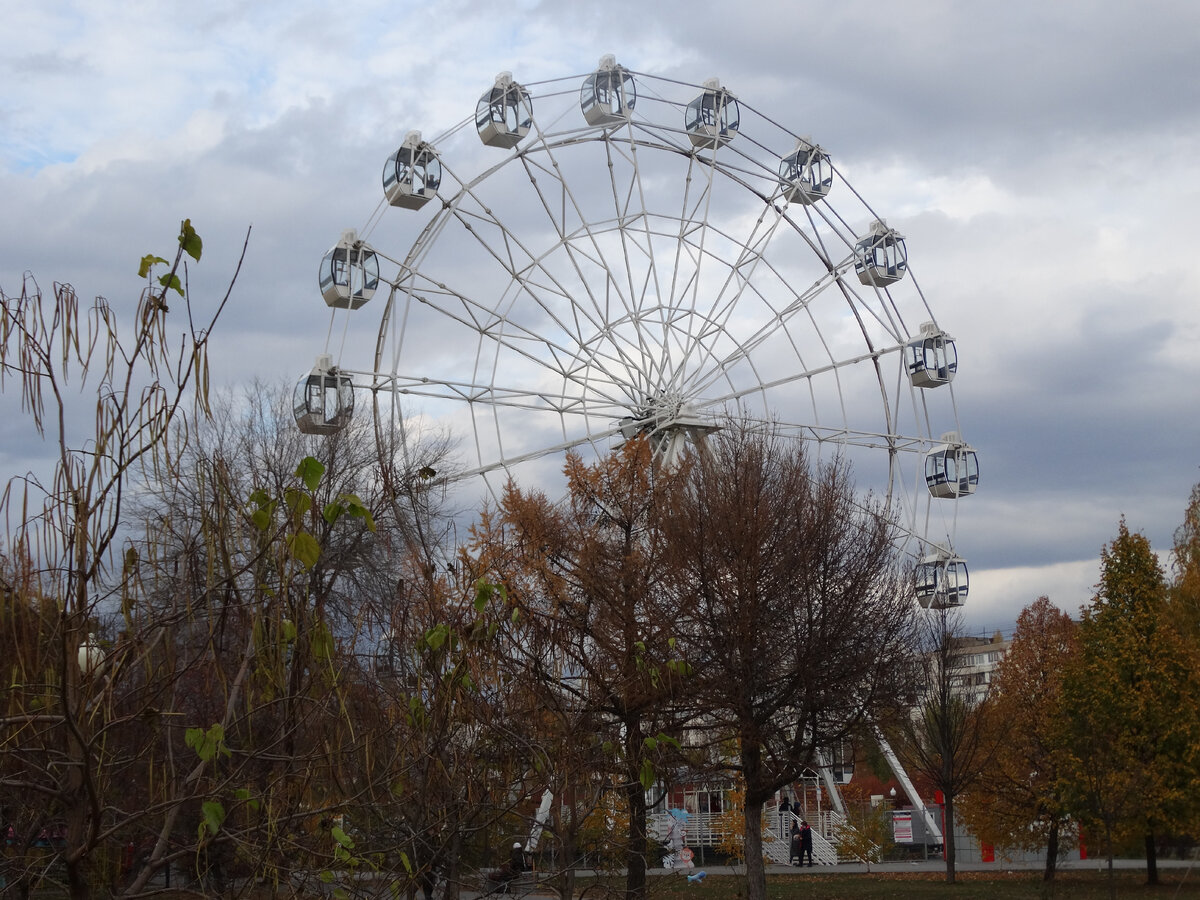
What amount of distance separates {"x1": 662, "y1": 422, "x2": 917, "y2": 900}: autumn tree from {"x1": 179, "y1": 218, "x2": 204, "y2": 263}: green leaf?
65.0 ft

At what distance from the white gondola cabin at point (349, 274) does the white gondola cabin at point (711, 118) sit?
27.5 ft

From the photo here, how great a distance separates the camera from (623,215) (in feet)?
96.6

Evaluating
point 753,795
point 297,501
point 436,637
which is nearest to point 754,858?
point 753,795

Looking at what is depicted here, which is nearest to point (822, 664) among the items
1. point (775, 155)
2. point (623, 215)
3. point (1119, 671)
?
point (1119, 671)

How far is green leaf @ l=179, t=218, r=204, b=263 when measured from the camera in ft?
10.1

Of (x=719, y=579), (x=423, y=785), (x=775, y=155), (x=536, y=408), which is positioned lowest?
(x=423, y=785)

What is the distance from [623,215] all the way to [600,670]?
1171 centimetres

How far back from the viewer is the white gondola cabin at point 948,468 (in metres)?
30.5

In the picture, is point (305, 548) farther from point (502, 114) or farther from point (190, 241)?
point (502, 114)

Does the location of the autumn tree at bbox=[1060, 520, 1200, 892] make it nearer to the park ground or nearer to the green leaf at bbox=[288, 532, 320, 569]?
the park ground

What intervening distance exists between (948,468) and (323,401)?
47.2ft

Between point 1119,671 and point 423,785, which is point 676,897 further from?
point 423,785

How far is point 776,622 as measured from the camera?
23547 millimetres

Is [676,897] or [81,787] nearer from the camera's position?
[81,787]
